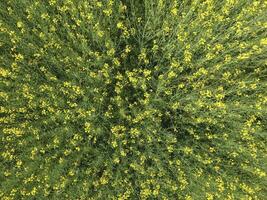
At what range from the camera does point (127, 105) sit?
3.83m

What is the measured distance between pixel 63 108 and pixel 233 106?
1.93m

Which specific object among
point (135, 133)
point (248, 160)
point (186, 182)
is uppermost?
point (135, 133)

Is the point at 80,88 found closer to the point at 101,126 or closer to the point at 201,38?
the point at 101,126

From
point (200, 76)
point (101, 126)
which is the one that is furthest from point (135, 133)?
point (200, 76)

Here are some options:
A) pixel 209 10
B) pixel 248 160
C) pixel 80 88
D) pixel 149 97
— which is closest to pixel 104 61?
pixel 80 88

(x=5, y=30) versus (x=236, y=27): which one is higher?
(x=5, y=30)

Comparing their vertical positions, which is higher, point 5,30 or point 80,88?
point 5,30

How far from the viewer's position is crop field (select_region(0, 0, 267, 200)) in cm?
350

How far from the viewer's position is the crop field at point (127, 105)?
3502mm

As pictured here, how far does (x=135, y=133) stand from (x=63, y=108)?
34.9 inches

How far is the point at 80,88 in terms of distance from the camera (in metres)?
3.62

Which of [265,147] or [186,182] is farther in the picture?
[265,147]

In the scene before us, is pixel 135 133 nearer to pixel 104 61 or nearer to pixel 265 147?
pixel 104 61

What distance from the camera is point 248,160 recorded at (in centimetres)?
379
